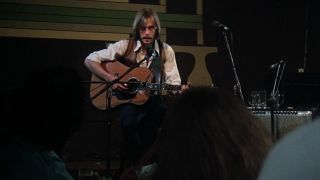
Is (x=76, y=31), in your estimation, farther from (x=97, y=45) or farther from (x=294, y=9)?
(x=294, y=9)

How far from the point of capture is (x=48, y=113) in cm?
212

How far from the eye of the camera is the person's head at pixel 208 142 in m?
1.45

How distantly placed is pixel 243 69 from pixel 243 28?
523mm

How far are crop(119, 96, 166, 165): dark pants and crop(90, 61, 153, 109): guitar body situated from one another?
0.06 metres

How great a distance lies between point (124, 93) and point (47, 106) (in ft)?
10.4

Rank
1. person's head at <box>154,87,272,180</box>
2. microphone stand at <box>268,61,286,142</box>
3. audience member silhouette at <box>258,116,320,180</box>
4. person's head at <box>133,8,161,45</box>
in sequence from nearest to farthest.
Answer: audience member silhouette at <box>258,116,320,180</box>, person's head at <box>154,87,272,180</box>, microphone stand at <box>268,61,286,142</box>, person's head at <box>133,8,161,45</box>

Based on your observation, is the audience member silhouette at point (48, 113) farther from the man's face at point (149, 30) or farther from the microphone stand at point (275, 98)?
the man's face at point (149, 30)

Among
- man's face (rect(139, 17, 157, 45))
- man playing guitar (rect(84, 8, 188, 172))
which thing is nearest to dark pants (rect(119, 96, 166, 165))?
man playing guitar (rect(84, 8, 188, 172))

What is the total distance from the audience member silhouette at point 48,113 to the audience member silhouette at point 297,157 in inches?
49.3

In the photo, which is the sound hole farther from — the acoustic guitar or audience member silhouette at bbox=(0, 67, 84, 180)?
audience member silhouette at bbox=(0, 67, 84, 180)

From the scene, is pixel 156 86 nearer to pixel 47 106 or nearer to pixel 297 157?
pixel 47 106

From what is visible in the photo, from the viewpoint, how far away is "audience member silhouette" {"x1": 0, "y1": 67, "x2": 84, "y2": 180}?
208 cm

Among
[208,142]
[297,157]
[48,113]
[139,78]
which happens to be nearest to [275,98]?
[139,78]

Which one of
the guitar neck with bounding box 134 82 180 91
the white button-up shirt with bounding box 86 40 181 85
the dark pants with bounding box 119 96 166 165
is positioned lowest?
the dark pants with bounding box 119 96 166 165
